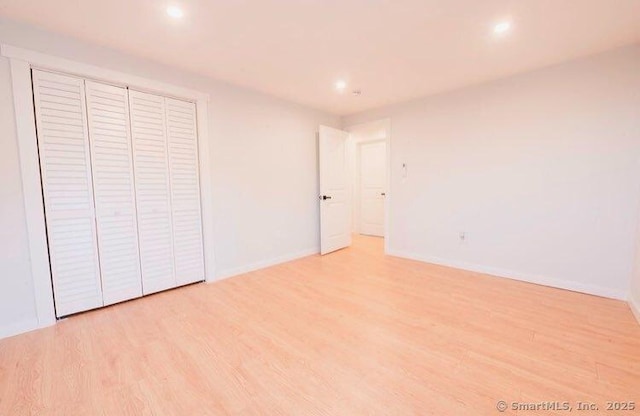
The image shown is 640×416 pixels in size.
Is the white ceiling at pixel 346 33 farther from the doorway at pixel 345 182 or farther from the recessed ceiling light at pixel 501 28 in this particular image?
the doorway at pixel 345 182

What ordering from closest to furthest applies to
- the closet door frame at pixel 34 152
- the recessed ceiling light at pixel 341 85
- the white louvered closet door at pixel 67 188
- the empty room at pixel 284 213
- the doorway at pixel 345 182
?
1. the empty room at pixel 284 213
2. the closet door frame at pixel 34 152
3. the white louvered closet door at pixel 67 188
4. the recessed ceiling light at pixel 341 85
5. the doorway at pixel 345 182

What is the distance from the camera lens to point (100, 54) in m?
2.27

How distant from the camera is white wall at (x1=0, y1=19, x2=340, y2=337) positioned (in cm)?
195

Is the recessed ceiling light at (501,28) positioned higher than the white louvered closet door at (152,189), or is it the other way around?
the recessed ceiling light at (501,28)

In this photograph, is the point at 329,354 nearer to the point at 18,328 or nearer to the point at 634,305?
the point at 18,328

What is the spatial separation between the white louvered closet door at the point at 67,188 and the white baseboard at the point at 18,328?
151 mm

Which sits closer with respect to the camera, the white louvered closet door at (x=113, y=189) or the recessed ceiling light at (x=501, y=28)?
the recessed ceiling light at (x=501, y=28)

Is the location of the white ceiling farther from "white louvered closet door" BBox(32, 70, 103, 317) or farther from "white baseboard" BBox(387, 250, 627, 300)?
"white baseboard" BBox(387, 250, 627, 300)

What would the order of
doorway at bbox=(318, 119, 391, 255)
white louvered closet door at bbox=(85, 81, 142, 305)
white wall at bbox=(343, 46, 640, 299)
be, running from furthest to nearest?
doorway at bbox=(318, 119, 391, 255) < white wall at bbox=(343, 46, 640, 299) < white louvered closet door at bbox=(85, 81, 142, 305)

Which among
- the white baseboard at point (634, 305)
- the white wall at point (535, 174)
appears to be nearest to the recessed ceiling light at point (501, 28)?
the white wall at point (535, 174)

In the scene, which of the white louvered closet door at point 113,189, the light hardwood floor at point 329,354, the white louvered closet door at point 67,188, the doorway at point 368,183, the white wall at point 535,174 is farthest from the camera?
the doorway at point 368,183

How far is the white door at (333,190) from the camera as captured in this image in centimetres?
410

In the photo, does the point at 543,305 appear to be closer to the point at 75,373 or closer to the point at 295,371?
the point at 295,371

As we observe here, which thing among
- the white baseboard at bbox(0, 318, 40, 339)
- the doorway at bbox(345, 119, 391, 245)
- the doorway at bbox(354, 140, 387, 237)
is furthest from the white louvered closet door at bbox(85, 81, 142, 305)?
the doorway at bbox(354, 140, 387, 237)
